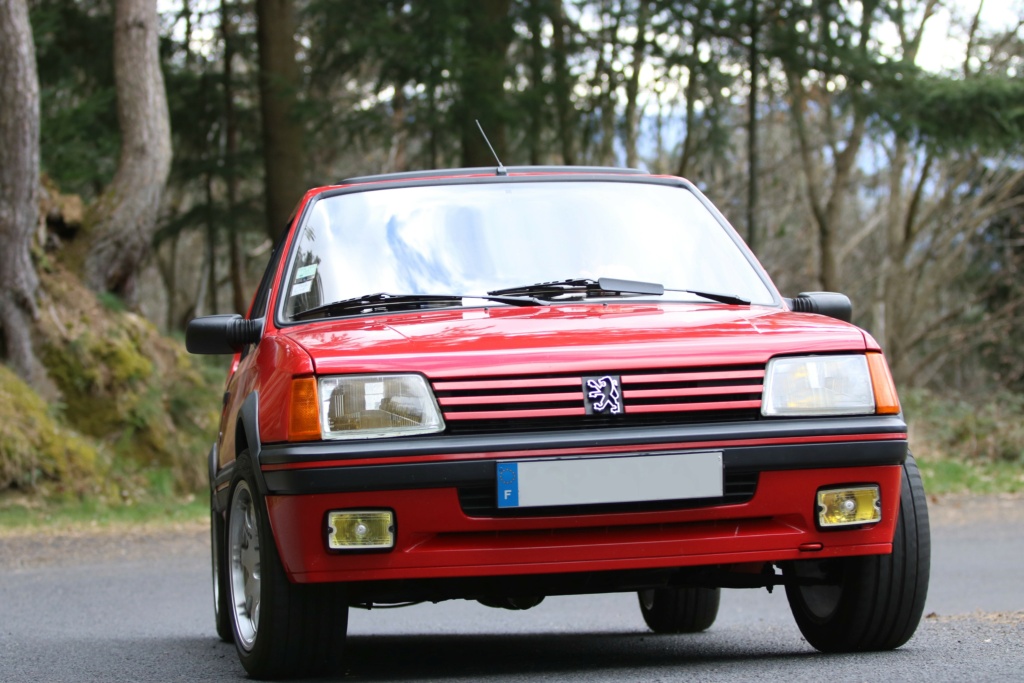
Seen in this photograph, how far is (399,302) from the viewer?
15.6ft

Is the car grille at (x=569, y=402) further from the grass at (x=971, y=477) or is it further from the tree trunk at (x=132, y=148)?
the tree trunk at (x=132, y=148)

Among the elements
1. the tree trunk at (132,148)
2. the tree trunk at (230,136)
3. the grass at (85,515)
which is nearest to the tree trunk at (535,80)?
the tree trunk at (132,148)

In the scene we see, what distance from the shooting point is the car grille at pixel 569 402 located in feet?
12.9

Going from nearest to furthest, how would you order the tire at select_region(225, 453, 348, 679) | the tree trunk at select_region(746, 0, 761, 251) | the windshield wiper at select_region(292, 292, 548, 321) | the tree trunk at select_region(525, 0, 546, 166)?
the tire at select_region(225, 453, 348, 679) → the windshield wiper at select_region(292, 292, 548, 321) → the tree trunk at select_region(525, 0, 546, 166) → the tree trunk at select_region(746, 0, 761, 251)

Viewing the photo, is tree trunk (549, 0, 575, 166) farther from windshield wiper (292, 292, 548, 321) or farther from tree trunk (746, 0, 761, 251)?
windshield wiper (292, 292, 548, 321)

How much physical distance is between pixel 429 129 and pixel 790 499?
51.5ft

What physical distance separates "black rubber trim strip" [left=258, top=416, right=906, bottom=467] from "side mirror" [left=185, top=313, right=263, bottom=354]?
1.09 meters

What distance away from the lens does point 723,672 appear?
4.18 meters

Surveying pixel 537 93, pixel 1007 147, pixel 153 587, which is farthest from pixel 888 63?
pixel 153 587

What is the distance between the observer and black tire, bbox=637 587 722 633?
6195 mm

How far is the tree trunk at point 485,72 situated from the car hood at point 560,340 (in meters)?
14.0

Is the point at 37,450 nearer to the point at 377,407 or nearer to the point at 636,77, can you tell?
the point at 377,407

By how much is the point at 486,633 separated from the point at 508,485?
307 centimetres

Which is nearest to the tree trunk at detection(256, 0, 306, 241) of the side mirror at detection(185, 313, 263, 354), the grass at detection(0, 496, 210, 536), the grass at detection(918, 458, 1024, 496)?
the grass at detection(0, 496, 210, 536)
